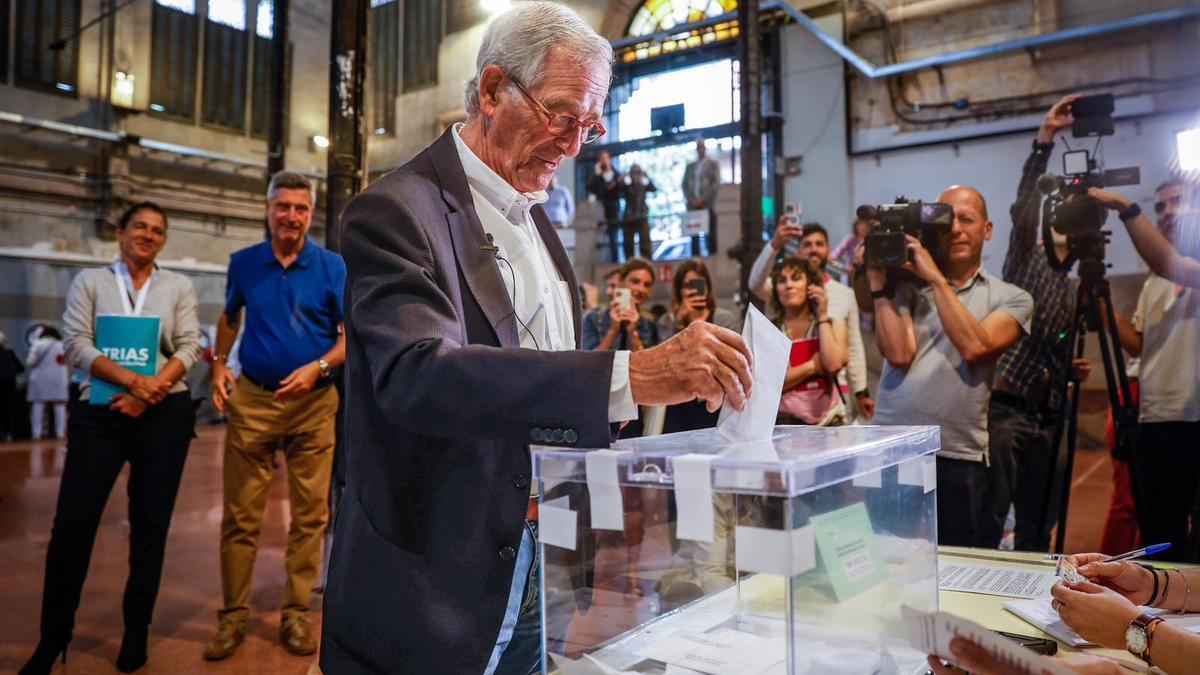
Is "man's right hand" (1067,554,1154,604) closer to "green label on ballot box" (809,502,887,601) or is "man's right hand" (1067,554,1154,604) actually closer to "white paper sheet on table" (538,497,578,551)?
"green label on ballot box" (809,502,887,601)

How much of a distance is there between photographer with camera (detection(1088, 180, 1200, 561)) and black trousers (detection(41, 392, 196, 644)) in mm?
3165

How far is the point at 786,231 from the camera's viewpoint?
12.4ft

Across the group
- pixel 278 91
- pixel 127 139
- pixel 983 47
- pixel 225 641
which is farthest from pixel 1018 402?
pixel 127 139

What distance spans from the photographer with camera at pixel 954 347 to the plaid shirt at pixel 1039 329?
45cm

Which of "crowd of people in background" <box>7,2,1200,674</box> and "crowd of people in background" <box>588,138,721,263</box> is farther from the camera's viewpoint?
"crowd of people in background" <box>588,138,721,263</box>

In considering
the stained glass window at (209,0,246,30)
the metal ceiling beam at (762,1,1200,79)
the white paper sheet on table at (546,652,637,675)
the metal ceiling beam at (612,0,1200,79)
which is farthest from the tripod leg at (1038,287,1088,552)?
the metal ceiling beam at (762,1,1200,79)

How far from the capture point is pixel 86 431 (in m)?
2.67

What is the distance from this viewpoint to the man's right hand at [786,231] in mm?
3758

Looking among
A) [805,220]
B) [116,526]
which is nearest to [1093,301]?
[116,526]

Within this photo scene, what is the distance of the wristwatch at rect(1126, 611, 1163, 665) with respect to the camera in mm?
930

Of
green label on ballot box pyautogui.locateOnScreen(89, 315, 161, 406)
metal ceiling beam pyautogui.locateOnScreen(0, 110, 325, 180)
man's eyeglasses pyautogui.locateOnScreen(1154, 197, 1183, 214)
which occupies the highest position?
metal ceiling beam pyautogui.locateOnScreen(0, 110, 325, 180)

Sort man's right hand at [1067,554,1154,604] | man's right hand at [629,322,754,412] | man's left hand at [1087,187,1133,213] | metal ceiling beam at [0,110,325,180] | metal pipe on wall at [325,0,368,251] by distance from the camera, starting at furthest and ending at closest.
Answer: metal ceiling beam at [0,110,325,180] → metal pipe on wall at [325,0,368,251] → man's left hand at [1087,187,1133,213] → man's right hand at [1067,554,1154,604] → man's right hand at [629,322,754,412]

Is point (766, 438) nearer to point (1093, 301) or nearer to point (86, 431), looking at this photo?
point (1093, 301)

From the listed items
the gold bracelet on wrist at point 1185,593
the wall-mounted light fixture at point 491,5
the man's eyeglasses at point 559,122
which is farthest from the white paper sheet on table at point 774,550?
the wall-mounted light fixture at point 491,5
